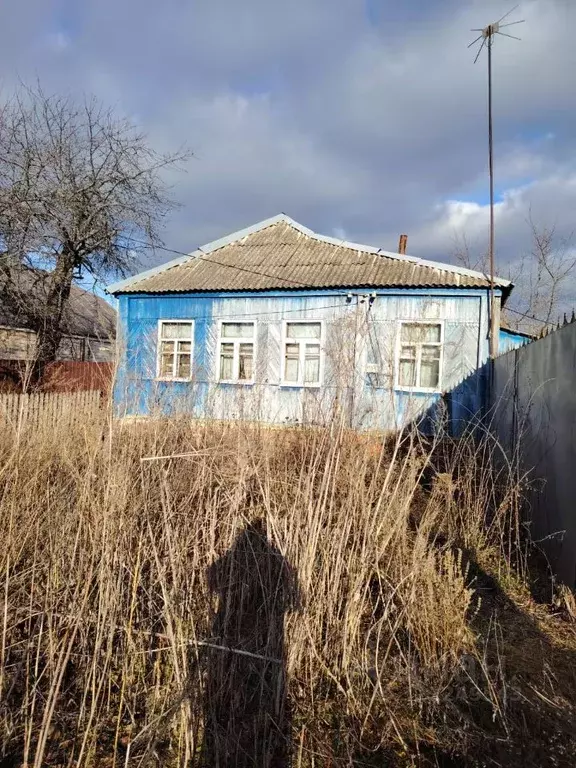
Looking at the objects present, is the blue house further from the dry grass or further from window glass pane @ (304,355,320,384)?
the dry grass

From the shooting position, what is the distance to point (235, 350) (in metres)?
11.0

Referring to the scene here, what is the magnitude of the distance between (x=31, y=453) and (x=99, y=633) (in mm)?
1940

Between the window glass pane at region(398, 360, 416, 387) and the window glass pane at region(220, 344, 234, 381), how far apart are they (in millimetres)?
3729

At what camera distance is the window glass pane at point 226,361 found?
36.3 feet

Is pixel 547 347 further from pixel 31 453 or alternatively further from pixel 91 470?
pixel 31 453

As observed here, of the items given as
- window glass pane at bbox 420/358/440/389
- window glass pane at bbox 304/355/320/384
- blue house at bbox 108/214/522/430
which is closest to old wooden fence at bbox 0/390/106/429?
blue house at bbox 108/214/522/430

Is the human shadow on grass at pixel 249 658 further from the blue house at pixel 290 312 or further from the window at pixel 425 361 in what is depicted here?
the window at pixel 425 361

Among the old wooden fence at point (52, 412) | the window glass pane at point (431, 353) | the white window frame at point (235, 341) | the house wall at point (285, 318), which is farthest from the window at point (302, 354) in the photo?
the old wooden fence at point (52, 412)

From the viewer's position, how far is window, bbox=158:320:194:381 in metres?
11.3

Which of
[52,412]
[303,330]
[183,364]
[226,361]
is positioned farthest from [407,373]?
[52,412]

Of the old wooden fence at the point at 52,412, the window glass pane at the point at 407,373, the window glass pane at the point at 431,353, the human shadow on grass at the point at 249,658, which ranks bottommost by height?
the human shadow on grass at the point at 249,658

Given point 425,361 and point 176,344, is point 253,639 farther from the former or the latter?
point 176,344

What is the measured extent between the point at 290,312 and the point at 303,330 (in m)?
0.48

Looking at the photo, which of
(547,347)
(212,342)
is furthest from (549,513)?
(212,342)
